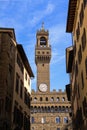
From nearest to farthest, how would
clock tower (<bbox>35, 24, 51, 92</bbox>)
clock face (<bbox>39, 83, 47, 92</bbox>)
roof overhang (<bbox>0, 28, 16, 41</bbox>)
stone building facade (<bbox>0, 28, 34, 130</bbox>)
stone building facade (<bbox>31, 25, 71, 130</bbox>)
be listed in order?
stone building facade (<bbox>0, 28, 34, 130</bbox>) → roof overhang (<bbox>0, 28, 16, 41</bbox>) → stone building facade (<bbox>31, 25, 71, 130</bbox>) → clock face (<bbox>39, 83, 47, 92</bbox>) → clock tower (<bbox>35, 24, 51, 92</bbox>)

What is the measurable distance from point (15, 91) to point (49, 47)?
72.1m

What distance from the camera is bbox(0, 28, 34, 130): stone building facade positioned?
27016 mm

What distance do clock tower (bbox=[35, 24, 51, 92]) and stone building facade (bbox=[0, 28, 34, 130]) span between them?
58.8 meters

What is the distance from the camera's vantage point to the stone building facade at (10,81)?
2702cm

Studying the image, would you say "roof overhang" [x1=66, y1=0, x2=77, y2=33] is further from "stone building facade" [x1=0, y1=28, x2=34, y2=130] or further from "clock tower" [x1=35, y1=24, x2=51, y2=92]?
"clock tower" [x1=35, y1=24, x2=51, y2=92]

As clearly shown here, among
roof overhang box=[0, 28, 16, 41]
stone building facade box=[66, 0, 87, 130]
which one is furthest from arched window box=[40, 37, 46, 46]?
roof overhang box=[0, 28, 16, 41]

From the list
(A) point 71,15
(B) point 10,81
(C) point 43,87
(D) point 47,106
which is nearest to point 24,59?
(B) point 10,81

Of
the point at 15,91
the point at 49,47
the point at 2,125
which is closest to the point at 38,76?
the point at 49,47

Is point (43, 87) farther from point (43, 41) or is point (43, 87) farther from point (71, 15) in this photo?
point (71, 15)

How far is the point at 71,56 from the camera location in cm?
3666

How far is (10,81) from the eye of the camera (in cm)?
2975

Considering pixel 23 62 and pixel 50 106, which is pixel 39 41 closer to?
pixel 50 106

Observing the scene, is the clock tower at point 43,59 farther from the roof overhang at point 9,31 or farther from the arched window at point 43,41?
the roof overhang at point 9,31

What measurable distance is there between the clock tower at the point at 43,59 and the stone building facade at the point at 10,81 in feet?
193
